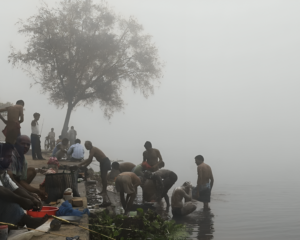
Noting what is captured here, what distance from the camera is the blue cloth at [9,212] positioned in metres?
4.96

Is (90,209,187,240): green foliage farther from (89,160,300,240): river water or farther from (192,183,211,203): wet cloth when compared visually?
(192,183,211,203): wet cloth

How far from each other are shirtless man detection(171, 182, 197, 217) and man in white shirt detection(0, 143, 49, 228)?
19.2 feet

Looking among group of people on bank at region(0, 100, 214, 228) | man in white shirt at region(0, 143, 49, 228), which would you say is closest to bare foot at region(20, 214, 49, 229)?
man in white shirt at region(0, 143, 49, 228)

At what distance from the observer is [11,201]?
4.89m

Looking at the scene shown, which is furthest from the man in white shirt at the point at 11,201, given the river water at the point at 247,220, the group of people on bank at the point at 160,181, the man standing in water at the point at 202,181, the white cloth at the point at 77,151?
the white cloth at the point at 77,151

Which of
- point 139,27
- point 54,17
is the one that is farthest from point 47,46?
point 139,27

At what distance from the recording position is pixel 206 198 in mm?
12375

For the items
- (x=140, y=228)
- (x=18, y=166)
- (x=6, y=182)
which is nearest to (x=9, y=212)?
(x=6, y=182)

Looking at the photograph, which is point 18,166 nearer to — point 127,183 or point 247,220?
point 127,183

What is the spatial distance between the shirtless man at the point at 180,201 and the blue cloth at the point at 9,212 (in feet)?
20.6

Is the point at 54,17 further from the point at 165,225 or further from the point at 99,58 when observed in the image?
the point at 165,225

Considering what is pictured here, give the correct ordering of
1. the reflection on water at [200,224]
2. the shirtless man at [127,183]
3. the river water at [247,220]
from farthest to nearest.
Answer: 1. the river water at [247,220]
2. the shirtless man at [127,183]
3. the reflection on water at [200,224]

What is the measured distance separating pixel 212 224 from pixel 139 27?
2342cm

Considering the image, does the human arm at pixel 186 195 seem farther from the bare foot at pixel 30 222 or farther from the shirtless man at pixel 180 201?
the bare foot at pixel 30 222
